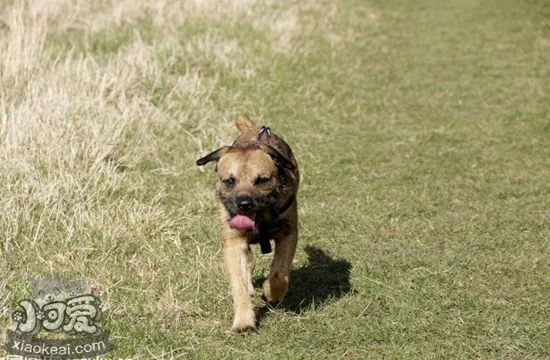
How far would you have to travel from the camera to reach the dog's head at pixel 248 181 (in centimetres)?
522

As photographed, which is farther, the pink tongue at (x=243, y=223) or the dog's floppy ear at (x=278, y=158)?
the dog's floppy ear at (x=278, y=158)

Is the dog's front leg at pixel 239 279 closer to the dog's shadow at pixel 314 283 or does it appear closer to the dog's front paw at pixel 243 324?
the dog's front paw at pixel 243 324

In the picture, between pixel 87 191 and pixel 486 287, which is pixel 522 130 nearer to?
pixel 486 287

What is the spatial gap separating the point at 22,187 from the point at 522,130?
5859 millimetres

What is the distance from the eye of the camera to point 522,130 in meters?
10.4

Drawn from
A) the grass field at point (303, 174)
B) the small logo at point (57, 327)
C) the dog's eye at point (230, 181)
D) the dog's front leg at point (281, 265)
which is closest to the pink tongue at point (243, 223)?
the dog's eye at point (230, 181)

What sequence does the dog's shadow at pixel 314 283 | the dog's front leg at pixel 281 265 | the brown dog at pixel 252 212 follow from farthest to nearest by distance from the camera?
the dog's shadow at pixel 314 283, the dog's front leg at pixel 281 265, the brown dog at pixel 252 212

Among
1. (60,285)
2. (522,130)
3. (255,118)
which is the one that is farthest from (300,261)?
(522,130)

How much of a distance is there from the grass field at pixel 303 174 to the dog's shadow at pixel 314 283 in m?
0.02

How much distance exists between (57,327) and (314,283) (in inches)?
75.7

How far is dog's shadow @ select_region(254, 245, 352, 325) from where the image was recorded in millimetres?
5883

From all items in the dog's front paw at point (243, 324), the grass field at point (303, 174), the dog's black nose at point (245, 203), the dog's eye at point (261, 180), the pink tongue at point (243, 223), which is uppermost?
the dog's eye at point (261, 180)

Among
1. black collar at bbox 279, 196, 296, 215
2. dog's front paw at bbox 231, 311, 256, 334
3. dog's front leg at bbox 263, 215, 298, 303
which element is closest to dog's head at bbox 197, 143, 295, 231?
black collar at bbox 279, 196, 296, 215

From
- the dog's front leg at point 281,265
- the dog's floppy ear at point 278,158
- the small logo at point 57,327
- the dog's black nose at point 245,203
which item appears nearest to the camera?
the small logo at point 57,327
